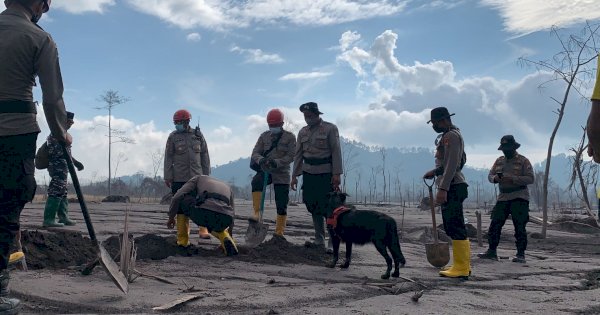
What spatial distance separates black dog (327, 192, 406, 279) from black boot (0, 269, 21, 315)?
11.4ft

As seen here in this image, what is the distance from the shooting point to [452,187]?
19.8ft

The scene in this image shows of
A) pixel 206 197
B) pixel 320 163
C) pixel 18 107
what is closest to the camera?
pixel 18 107

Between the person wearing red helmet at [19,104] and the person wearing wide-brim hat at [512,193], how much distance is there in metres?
6.36

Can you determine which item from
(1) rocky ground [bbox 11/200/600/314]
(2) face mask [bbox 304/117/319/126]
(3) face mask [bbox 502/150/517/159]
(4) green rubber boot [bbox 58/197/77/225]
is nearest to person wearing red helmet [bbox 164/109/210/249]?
(1) rocky ground [bbox 11/200/600/314]

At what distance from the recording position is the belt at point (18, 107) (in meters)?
3.54

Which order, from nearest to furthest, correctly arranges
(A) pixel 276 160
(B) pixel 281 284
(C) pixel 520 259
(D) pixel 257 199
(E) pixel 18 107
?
(E) pixel 18 107, (B) pixel 281 284, (C) pixel 520 259, (A) pixel 276 160, (D) pixel 257 199

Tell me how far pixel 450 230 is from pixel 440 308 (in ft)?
6.29

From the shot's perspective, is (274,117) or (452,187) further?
(274,117)

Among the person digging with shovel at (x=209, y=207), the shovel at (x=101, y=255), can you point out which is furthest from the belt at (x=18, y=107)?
the person digging with shovel at (x=209, y=207)

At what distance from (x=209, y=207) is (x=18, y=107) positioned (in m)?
3.17

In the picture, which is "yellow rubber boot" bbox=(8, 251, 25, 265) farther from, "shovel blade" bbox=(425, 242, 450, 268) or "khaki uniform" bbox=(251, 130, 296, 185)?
"shovel blade" bbox=(425, 242, 450, 268)

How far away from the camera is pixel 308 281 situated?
17.6ft

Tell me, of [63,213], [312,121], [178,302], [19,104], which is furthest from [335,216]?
[63,213]

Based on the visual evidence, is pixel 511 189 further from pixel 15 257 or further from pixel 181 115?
pixel 15 257
